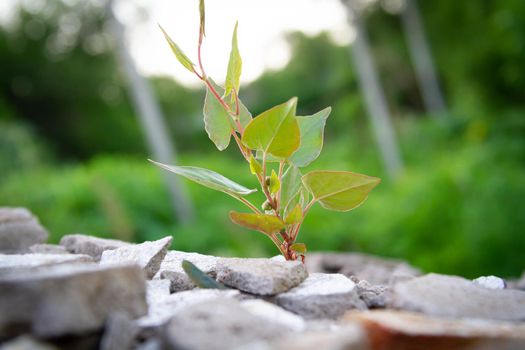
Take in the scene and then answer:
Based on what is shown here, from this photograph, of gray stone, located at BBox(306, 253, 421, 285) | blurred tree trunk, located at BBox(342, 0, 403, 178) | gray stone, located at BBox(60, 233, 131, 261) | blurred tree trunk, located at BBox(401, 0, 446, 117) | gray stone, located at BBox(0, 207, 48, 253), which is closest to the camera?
gray stone, located at BBox(60, 233, 131, 261)

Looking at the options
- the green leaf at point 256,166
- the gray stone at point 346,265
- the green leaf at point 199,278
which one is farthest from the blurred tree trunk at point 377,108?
the green leaf at point 199,278

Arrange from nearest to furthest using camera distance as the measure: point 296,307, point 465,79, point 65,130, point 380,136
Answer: point 296,307 → point 380,136 → point 465,79 → point 65,130

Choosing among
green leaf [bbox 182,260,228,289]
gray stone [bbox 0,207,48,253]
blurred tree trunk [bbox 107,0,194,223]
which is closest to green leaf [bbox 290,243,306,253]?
green leaf [bbox 182,260,228,289]

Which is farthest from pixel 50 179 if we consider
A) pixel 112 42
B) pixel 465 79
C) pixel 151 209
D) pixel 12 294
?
pixel 465 79

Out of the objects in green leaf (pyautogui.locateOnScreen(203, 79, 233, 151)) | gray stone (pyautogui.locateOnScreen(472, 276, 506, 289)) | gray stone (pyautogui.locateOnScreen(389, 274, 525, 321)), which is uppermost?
green leaf (pyautogui.locateOnScreen(203, 79, 233, 151))

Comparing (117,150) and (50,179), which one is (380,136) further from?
(117,150)

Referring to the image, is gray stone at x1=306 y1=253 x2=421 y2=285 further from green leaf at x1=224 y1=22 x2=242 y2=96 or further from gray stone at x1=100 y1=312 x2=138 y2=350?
gray stone at x1=100 y1=312 x2=138 y2=350
